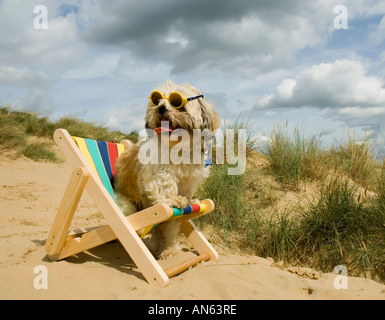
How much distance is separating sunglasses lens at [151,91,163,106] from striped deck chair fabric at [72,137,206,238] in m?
0.89

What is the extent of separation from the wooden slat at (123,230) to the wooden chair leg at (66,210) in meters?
0.08

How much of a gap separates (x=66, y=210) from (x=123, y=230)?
2.04ft

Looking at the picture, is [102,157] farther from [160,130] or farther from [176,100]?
[176,100]

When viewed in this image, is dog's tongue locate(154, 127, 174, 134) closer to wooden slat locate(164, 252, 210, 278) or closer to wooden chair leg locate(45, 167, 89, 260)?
wooden chair leg locate(45, 167, 89, 260)

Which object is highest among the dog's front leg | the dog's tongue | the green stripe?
the dog's tongue

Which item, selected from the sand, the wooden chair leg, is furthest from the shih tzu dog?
the sand

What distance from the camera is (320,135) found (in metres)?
6.69

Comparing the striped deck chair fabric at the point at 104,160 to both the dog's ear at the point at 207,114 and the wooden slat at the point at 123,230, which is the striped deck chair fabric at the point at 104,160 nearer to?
the wooden slat at the point at 123,230

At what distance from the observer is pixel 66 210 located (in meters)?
3.13

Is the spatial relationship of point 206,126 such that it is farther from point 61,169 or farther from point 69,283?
point 61,169

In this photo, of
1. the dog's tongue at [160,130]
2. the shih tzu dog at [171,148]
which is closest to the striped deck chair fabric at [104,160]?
the shih tzu dog at [171,148]

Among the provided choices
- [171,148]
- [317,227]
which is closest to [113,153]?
[171,148]

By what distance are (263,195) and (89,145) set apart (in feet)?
10.3

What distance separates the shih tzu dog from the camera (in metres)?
3.19
